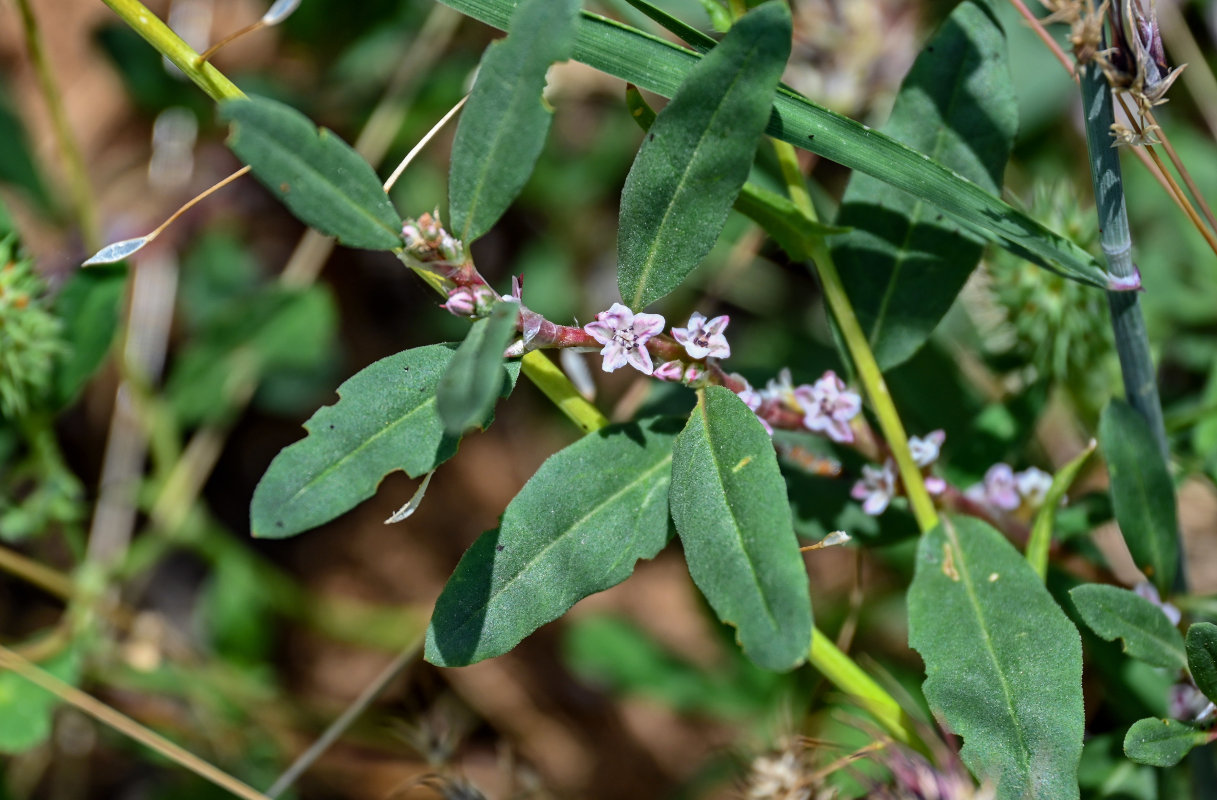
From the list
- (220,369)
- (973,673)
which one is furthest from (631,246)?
(220,369)

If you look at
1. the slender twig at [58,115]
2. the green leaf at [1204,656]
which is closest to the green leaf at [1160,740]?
the green leaf at [1204,656]

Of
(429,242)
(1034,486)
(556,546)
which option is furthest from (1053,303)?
(429,242)

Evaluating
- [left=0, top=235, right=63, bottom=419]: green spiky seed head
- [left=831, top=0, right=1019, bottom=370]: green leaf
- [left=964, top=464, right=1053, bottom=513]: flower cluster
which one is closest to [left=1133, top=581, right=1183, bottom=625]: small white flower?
[left=964, top=464, right=1053, bottom=513]: flower cluster

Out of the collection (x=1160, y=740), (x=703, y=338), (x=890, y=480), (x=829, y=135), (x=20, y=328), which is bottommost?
(x=20, y=328)

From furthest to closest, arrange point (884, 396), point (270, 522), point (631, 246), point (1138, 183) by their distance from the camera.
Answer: point (1138, 183) < point (884, 396) < point (631, 246) < point (270, 522)

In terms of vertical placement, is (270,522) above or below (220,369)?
above

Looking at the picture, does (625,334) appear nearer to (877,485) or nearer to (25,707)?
(877,485)

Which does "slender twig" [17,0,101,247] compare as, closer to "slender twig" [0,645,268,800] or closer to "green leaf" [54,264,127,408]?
"green leaf" [54,264,127,408]

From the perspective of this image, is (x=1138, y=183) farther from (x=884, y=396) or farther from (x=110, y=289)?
(x=110, y=289)
